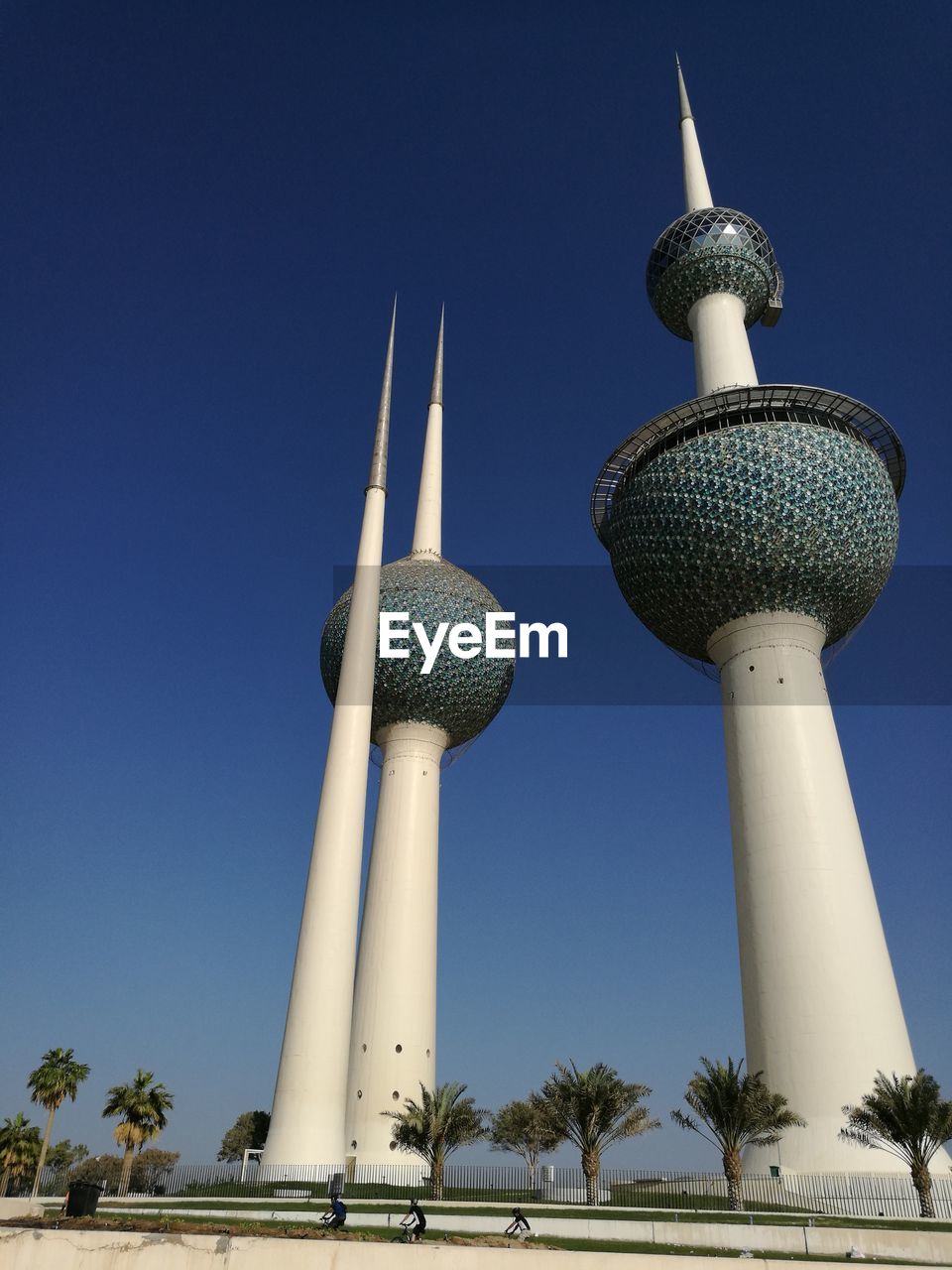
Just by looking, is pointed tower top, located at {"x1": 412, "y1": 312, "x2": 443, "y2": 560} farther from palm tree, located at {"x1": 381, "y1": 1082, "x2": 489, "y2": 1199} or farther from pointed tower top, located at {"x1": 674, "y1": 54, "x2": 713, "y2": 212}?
palm tree, located at {"x1": 381, "y1": 1082, "x2": 489, "y2": 1199}

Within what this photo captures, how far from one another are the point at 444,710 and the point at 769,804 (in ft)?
51.4

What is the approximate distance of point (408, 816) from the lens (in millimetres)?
41812

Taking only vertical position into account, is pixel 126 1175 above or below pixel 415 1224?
above

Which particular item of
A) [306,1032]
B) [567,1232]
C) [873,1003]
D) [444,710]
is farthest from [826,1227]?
[444,710]

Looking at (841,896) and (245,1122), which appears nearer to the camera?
Result: (841,896)

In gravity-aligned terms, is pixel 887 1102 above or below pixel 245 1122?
below

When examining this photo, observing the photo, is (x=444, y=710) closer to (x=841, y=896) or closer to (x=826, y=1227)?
(x=841, y=896)

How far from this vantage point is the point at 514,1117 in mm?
40281

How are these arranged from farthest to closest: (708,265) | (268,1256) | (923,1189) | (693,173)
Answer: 1. (693,173)
2. (708,265)
3. (923,1189)
4. (268,1256)

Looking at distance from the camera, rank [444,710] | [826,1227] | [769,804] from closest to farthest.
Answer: [826,1227], [769,804], [444,710]

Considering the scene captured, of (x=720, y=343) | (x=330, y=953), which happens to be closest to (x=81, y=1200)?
(x=330, y=953)

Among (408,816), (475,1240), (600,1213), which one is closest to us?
(475,1240)

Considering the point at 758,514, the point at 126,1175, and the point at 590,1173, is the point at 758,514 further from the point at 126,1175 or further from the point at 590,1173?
the point at 126,1175

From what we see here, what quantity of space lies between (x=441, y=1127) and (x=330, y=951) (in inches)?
232
